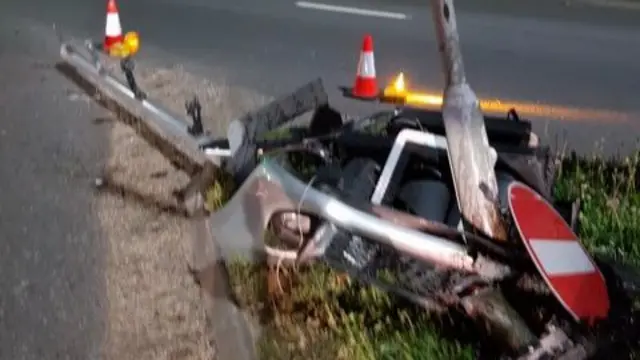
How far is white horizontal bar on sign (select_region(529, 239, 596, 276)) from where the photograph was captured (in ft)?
12.8

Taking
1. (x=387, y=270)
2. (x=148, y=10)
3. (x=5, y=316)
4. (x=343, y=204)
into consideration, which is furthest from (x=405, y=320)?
(x=148, y=10)

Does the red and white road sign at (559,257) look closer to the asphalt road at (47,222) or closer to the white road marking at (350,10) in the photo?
the asphalt road at (47,222)

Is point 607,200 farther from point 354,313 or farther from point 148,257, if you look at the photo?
point 148,257

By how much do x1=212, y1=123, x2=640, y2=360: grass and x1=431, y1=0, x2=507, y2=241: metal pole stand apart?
1.39 ft

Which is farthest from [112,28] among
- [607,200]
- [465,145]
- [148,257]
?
[465,145]

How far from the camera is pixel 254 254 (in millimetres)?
4848

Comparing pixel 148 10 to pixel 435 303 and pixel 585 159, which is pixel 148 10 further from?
pixel 435 303

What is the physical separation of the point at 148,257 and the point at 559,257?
6.60 feet

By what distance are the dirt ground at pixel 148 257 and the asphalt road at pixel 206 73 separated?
0.34ft

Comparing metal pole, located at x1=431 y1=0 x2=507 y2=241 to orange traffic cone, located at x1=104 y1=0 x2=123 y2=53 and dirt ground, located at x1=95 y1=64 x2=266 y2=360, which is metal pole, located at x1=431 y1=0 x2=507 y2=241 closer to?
dirt ground, located at x1=95 y1=64 x2=266 y2=360

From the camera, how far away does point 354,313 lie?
177 inches

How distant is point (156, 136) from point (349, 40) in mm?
3454

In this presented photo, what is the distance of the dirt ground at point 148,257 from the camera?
4438mm

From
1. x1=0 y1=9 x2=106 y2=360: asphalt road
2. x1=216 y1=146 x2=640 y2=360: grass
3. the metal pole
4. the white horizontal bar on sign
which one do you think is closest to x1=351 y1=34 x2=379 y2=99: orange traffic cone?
x1=0 y1=9 x2=106 y2=360: asphalt road
